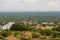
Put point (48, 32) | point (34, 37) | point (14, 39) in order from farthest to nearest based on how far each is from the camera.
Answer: point (48, 32) < point (34, 37) < point (14, 39)

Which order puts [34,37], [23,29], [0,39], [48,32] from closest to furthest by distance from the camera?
→ [0,39]
[34,37]
[48,32]
[23,29]

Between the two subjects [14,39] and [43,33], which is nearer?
[14,39]

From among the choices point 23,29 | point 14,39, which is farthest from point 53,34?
point 23,29

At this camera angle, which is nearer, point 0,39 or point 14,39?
point 0,39

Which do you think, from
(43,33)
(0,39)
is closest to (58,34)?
(43,33)

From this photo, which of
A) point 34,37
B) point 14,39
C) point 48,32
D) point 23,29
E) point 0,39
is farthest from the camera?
point 23,29

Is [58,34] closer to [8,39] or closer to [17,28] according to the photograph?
[8,39]

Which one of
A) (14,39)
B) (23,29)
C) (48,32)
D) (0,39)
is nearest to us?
(0,39)

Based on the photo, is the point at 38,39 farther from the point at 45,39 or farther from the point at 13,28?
the point at 13,28

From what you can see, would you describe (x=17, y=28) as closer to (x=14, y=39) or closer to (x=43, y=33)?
(x=43, y=33)
